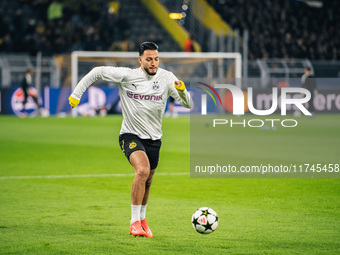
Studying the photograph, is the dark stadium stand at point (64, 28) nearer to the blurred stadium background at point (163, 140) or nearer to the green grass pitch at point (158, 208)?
the blurred stadium background at point (163, 140)

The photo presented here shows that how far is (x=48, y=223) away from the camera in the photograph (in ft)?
23.2

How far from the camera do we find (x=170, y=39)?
118 feet

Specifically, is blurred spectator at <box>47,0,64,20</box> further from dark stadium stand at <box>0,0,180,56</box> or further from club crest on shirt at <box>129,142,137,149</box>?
club crest on shirt at <box>129,142,137,149</box>

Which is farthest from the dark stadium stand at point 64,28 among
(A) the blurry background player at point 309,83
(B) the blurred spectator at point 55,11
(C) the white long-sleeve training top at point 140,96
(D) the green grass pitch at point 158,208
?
(C) the white long-sleeve training top at point 140,96

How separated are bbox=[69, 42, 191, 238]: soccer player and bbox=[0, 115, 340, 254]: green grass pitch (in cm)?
63

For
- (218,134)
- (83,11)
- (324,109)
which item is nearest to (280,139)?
(218,134)

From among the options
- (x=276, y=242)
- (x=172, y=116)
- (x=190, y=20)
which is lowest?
(x=172, y=116)

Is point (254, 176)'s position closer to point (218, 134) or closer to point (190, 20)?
point (218, 134)

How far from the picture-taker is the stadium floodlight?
2969 centimetres

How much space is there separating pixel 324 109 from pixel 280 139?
1134 centimetres

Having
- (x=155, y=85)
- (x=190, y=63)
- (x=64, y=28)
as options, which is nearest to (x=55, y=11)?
(x=64, y=28)

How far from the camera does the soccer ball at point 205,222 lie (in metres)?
6.41

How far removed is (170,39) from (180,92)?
98.1 ft

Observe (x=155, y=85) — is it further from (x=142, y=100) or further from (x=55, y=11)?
(x=55, y=11)
